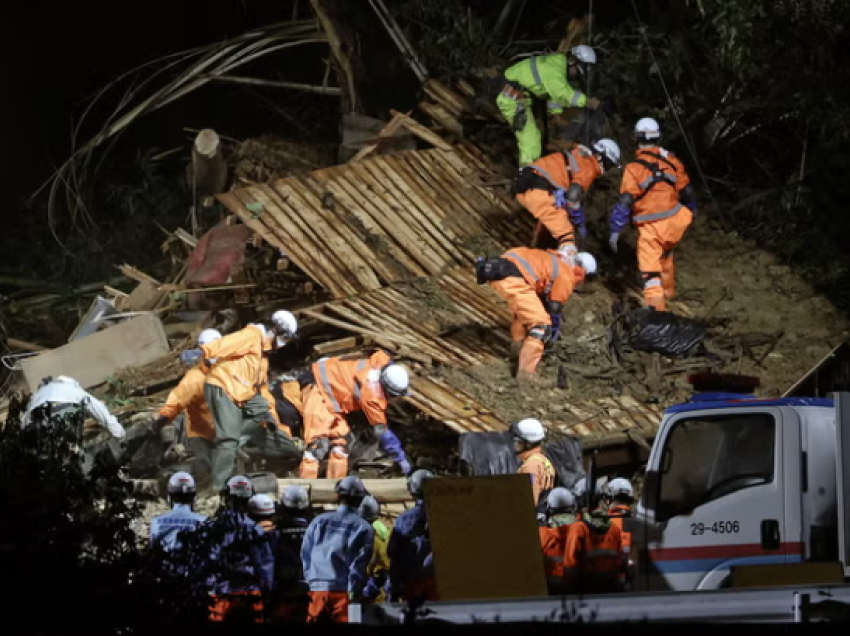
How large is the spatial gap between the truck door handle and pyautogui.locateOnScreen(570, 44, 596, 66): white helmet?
31.2 feet

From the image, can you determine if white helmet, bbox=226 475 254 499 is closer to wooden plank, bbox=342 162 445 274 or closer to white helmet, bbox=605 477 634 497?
white helmet, bbox=605 477 634 497

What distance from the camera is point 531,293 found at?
49.1ft

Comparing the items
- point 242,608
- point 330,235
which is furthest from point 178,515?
point 330,235

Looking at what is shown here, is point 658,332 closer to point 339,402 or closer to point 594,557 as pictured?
point 339,402

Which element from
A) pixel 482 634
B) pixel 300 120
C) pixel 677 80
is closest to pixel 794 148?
pixel 677 80

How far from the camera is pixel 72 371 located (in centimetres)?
1664

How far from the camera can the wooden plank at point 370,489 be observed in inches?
522

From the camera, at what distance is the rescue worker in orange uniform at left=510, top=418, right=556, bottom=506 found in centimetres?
1270

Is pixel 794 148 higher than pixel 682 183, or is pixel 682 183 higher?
pixel 794 148

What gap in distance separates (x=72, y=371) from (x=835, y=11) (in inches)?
345

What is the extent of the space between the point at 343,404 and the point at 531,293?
82.1 inches

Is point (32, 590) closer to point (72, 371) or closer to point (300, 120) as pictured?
point (72, 371)

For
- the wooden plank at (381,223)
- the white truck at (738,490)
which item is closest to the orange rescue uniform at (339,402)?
the wooden plank at (381,223)

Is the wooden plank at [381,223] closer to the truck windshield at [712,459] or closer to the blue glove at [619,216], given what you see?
the blue glove at [619,216]
